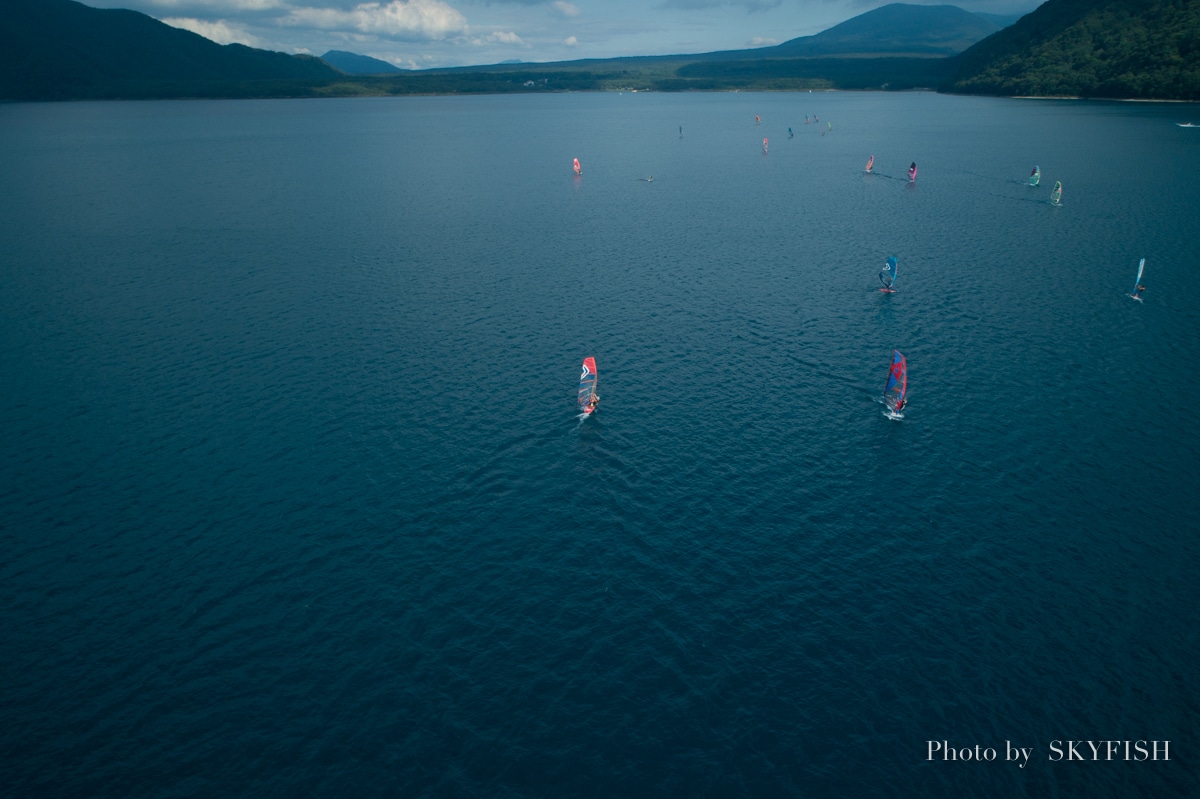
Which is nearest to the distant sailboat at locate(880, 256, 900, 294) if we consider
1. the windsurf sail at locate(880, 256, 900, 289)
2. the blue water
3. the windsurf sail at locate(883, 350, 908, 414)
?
the windsurf sail at locate(880, 256, 900, 289)

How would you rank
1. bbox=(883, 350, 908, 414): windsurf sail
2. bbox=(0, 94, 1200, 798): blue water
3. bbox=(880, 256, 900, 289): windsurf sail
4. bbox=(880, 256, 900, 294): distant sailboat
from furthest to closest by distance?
1. bbox=(880, 256, 900, 294): distant sailboat
2. bbox=(880, 256, 900, 289): windsurf sail
3. bbox=(883, 350, 908, 414): windsurf sail
4. bbox=(0, 94, 1200, 798): blue water

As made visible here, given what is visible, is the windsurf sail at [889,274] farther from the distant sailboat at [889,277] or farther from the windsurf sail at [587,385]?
the windsurf sail at [587,385]

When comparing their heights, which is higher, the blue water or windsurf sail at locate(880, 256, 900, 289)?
windsurf sail at locate(880, 256, 900, 289)

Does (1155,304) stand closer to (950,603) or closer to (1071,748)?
(950,603)

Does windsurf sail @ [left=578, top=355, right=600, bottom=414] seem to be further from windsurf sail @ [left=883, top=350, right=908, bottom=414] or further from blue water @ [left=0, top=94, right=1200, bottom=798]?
windsurf sail @ [left=883, top=350, right=908, bottom=414]

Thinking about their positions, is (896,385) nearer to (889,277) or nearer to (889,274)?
(889,277)

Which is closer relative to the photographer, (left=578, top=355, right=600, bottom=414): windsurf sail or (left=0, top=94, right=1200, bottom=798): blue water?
(left=0, top=94, right=1200, bottom=798): blue water

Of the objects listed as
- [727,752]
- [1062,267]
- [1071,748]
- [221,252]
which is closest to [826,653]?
[727,752]
